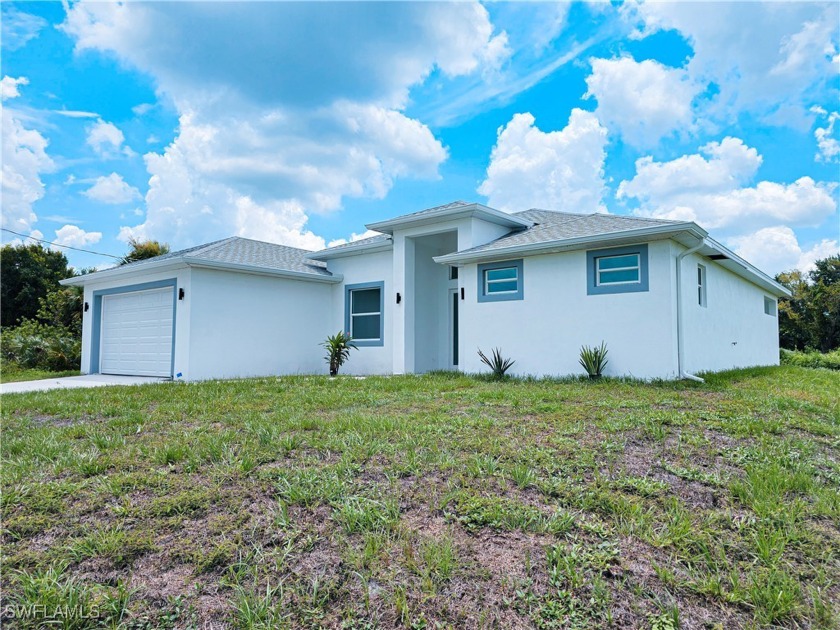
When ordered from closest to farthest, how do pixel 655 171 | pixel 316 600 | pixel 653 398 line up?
pixel 316 600, pixel 653 398, pixel 655 171

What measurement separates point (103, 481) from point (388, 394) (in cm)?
456

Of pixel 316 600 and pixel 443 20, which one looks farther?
pixel 443 20

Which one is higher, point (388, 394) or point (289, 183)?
point (289, 183)

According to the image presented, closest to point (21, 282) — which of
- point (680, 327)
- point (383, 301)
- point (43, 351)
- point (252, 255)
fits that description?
point (43, 351)

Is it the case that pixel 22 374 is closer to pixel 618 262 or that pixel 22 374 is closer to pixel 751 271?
pixel 618 262

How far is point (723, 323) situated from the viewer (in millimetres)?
11820

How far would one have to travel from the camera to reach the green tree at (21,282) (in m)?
27.8

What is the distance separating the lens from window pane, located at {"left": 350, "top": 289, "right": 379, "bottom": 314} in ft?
45.5

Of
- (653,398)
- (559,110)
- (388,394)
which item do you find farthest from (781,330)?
(388,394)

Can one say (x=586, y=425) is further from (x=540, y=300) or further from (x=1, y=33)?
(x=1, y=33)

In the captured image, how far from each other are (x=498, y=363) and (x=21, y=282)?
3148cm

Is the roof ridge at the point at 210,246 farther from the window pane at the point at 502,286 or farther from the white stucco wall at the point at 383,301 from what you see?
the window pane at the point at 502,286

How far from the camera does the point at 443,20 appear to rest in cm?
871

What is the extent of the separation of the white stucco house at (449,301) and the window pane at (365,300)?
0.05 metres
